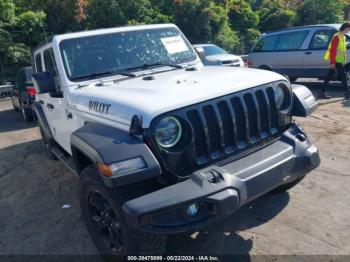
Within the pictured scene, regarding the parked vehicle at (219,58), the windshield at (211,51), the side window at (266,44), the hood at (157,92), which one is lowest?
the parked vehicle at (219,58)

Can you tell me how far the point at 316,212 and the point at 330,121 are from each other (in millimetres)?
3723

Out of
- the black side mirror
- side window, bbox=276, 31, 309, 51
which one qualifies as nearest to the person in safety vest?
side window, bbox=276, 31, 309, 51

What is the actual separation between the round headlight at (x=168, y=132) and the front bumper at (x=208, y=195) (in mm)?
328

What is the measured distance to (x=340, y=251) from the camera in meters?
3.06

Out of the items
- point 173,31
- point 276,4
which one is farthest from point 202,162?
point 276,4

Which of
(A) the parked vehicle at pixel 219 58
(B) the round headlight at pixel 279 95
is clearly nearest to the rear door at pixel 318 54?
(A) the parked vehicle at pixel 219 58

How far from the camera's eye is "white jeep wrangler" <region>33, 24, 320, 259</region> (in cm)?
253

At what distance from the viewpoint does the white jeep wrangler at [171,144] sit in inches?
99.7

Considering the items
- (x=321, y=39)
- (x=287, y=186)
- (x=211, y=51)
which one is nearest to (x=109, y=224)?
(x=287, y=186)

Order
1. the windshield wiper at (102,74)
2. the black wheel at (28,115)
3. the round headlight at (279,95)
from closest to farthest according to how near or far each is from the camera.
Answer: the round headlight at (279,95) → the windshield wiper at (102,74) → the black wheel at (28,115)

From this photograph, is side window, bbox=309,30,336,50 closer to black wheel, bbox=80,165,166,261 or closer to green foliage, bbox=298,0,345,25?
black wheel, bbox=80,165,166,261

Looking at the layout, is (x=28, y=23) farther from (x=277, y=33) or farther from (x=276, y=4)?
(x=276, y=4)

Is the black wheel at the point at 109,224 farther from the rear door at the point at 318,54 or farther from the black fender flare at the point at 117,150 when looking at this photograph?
the rear door at the point at 318,54

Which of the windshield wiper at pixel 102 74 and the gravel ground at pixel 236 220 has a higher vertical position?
the windshield wiper at pixel 102 74
